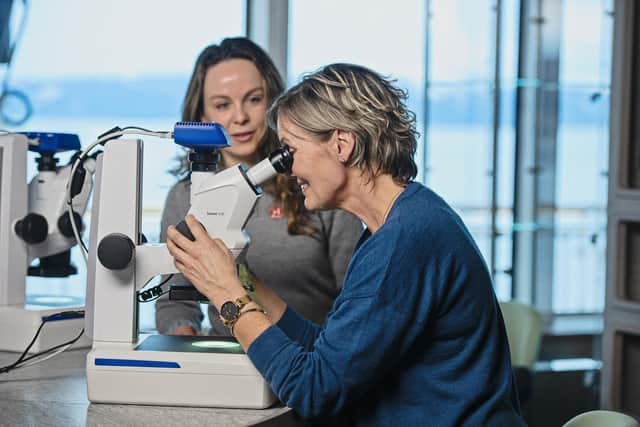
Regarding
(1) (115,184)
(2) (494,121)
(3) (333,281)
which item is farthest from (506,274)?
(1) (115,184)

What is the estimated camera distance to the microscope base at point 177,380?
4.71ft

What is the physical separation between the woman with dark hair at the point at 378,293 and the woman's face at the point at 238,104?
0.54 meters

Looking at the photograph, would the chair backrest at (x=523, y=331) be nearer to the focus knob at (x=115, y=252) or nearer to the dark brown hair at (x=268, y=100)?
the dark brown hair at (x=268, y=100)

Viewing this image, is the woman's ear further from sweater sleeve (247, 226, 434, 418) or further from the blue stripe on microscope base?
the blue stripe on microscope base

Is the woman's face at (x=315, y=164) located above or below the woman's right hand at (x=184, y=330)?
above

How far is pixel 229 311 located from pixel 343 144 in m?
0.35

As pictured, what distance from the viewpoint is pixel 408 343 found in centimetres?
137

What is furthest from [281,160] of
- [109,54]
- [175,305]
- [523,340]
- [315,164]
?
[109,54]

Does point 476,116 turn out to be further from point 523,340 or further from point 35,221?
point 35,221

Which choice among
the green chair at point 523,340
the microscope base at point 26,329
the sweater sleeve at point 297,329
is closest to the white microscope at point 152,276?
the sweater sleeve at point 297,329

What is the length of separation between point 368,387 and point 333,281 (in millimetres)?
765

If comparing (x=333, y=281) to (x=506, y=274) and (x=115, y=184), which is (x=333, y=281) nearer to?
(x=115, y=184)

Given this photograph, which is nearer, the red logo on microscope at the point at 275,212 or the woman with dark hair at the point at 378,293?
the woman with dark hair at the point at 378,293

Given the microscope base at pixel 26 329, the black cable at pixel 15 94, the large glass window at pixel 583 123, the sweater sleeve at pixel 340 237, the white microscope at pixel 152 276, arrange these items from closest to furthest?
the white microscope at pixel 152 276 < the microscope base at pixel 26 329 < the sweater sleeve at pixel 340 237 < the black cable at pixel 15 94 < the large glass window at pixel 583 123
